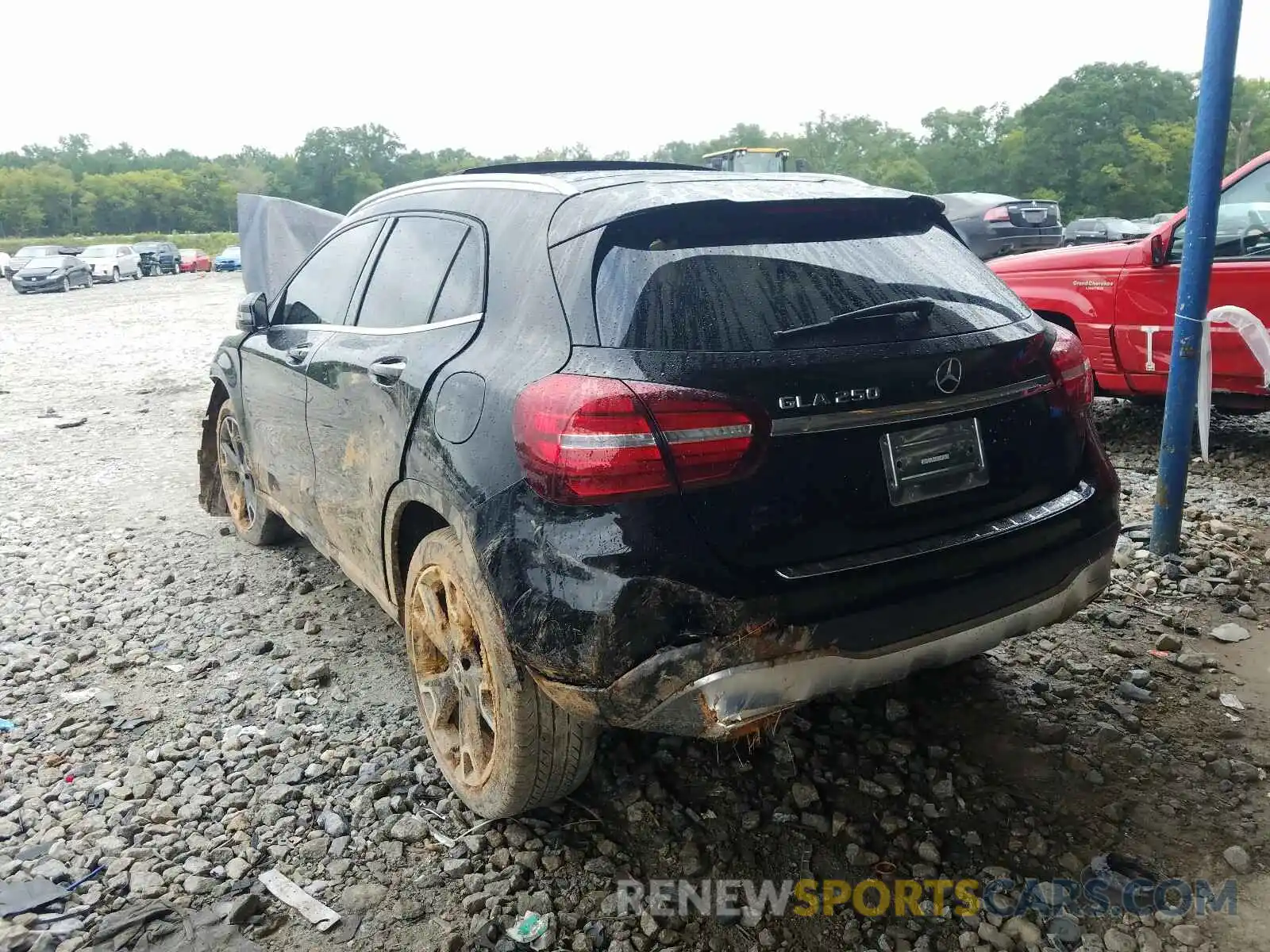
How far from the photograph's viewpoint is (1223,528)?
14.9 feet

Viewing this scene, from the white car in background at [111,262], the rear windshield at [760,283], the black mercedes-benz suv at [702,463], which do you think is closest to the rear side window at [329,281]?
the black mercedes-benz suv at [702,463]

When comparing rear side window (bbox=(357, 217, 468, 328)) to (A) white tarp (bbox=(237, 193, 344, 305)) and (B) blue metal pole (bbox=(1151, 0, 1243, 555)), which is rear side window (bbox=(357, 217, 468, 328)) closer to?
(B) blue metal pole (bbox=(1151, 0, 1243, 555))

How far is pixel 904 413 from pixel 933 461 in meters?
0.15

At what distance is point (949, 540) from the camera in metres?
2.32

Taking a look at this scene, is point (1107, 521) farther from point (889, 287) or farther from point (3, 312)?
point (3, 312)

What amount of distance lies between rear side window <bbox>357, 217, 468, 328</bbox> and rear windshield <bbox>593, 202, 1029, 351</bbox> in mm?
811

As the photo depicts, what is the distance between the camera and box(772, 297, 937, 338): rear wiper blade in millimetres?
2229

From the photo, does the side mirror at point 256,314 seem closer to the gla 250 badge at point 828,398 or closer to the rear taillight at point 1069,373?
the gla 250 badge at point 828,398

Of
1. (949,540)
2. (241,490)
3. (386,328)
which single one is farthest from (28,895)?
(241,490)

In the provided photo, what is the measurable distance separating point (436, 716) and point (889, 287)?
1.77 meters

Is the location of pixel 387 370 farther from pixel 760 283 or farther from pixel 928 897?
pixel 928 897

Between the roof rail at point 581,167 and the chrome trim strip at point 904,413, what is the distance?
126cm

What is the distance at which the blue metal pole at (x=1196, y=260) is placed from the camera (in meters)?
3.73

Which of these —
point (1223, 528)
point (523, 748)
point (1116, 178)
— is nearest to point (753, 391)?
point (523, 748)
